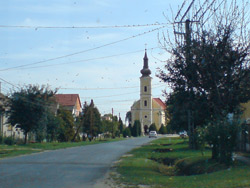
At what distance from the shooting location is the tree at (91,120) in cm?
6700

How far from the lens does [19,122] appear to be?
42.2m

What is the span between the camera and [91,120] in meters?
67.6

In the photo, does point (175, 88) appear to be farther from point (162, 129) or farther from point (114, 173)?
point (162, 129)

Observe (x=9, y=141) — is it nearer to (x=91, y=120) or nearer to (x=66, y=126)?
(x=66, y=126)

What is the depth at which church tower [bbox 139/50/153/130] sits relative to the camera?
102988 mm

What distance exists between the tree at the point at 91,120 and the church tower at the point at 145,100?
32252 millimetres

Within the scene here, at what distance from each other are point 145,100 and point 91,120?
41.6 m

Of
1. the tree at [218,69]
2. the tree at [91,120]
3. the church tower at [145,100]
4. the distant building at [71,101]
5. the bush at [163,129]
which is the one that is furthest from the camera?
the bush at [163,129]

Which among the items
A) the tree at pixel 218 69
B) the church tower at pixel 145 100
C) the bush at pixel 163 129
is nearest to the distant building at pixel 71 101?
the church tower at pixel 145 100

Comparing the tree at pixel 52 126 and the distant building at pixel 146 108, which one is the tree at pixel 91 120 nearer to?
the tree at pixel 52 126

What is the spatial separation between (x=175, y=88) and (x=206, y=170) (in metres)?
4.30

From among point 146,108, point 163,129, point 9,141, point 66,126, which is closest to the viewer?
point 9,141

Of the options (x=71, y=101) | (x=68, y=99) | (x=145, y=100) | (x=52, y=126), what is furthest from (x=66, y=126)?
(x=145, y=100)

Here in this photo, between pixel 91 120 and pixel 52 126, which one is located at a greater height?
pixel 91 120
